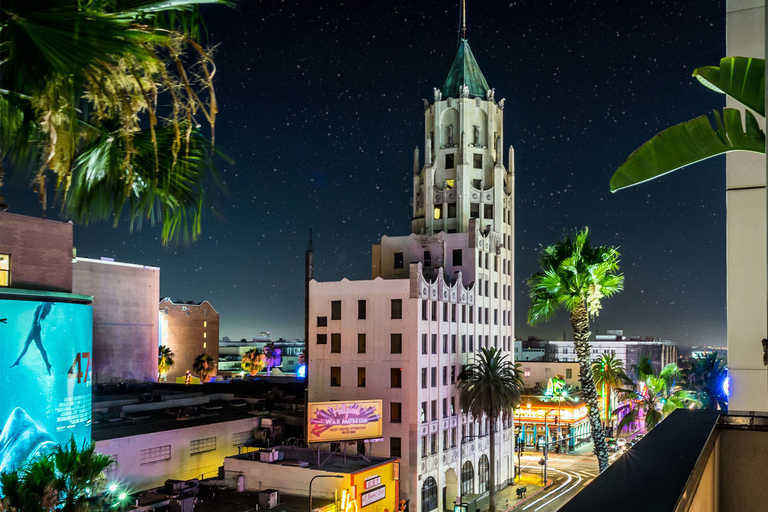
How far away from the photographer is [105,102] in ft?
14.5

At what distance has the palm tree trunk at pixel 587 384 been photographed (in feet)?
125

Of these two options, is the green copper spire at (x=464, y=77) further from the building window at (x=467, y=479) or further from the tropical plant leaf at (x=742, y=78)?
the tropical plant leaf at (x=742, y=78)

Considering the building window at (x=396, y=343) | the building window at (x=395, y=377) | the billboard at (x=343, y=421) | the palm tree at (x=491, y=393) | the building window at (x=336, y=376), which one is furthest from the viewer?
A: the building window at (x=336, y=376)

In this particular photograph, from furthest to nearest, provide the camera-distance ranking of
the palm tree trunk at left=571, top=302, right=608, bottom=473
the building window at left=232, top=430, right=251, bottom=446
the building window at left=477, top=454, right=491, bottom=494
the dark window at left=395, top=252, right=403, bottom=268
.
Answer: the dark window at left=395, top=252, right=403, bottom=268 < the building window at left=477, top=454, right=491, bottom=494 < the building window at left=232, top=430, right=251, bottom=446 < the palm tree trunk at left=571, top=302, right=608, bottom=473

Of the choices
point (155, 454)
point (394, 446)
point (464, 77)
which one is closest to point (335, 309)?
point (394, 446)

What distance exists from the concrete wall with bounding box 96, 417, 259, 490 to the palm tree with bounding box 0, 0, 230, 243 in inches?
1586

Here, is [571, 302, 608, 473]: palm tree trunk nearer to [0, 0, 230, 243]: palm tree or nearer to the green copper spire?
[0, 0, 230, 243]: palm tree

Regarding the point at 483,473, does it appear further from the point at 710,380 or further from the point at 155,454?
the point at 710,380

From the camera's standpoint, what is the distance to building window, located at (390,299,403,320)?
58875 mm

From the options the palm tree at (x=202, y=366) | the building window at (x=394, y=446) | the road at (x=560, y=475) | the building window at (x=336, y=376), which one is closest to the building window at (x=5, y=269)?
the building window at (x=336, y=376)

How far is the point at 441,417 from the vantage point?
6084 centimetres

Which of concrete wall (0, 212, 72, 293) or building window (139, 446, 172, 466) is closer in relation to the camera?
concrete wall (0, 212, 72, 293)

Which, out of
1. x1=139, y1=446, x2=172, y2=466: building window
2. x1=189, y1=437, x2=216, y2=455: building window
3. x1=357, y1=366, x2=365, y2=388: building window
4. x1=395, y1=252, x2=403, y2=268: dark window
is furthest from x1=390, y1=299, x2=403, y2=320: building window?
x1=139, y1=446, x2=172, y2=466: building window

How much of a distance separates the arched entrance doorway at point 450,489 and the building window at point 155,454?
86.5 ft
